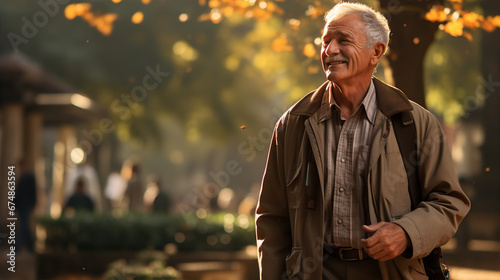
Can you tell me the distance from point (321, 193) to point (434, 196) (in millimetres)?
465

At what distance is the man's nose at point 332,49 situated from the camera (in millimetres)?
3523

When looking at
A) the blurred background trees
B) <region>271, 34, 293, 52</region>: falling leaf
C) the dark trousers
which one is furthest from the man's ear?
the blurred background trees

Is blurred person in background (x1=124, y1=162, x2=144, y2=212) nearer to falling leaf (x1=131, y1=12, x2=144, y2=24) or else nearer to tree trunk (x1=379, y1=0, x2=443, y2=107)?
falling leaf (x1=131, y1=12, x2=144, y2=24)

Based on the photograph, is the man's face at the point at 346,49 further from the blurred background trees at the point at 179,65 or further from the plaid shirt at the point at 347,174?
the blurred background trees at the point at 179,65

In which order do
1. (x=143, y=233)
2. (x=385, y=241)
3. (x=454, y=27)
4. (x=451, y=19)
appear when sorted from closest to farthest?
(x=385, y=241), (x=454, y=27), (x=451, y=19), (x=143, y=233)

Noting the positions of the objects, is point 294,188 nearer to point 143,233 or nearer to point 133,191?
point 143,233

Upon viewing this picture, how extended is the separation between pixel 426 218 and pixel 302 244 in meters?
0.54

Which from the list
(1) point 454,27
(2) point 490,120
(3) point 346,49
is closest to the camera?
(3) point 346,49

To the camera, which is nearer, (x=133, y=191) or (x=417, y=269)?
(x=417, y=269)

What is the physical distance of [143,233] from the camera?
589 inches

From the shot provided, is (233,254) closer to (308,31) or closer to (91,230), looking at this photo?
(91,230)

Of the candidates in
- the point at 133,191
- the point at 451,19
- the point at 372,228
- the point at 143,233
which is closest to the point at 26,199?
the point at 133,191

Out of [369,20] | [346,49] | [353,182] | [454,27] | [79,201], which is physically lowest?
[353,182]

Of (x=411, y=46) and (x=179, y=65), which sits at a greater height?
(x=179, y=65)
